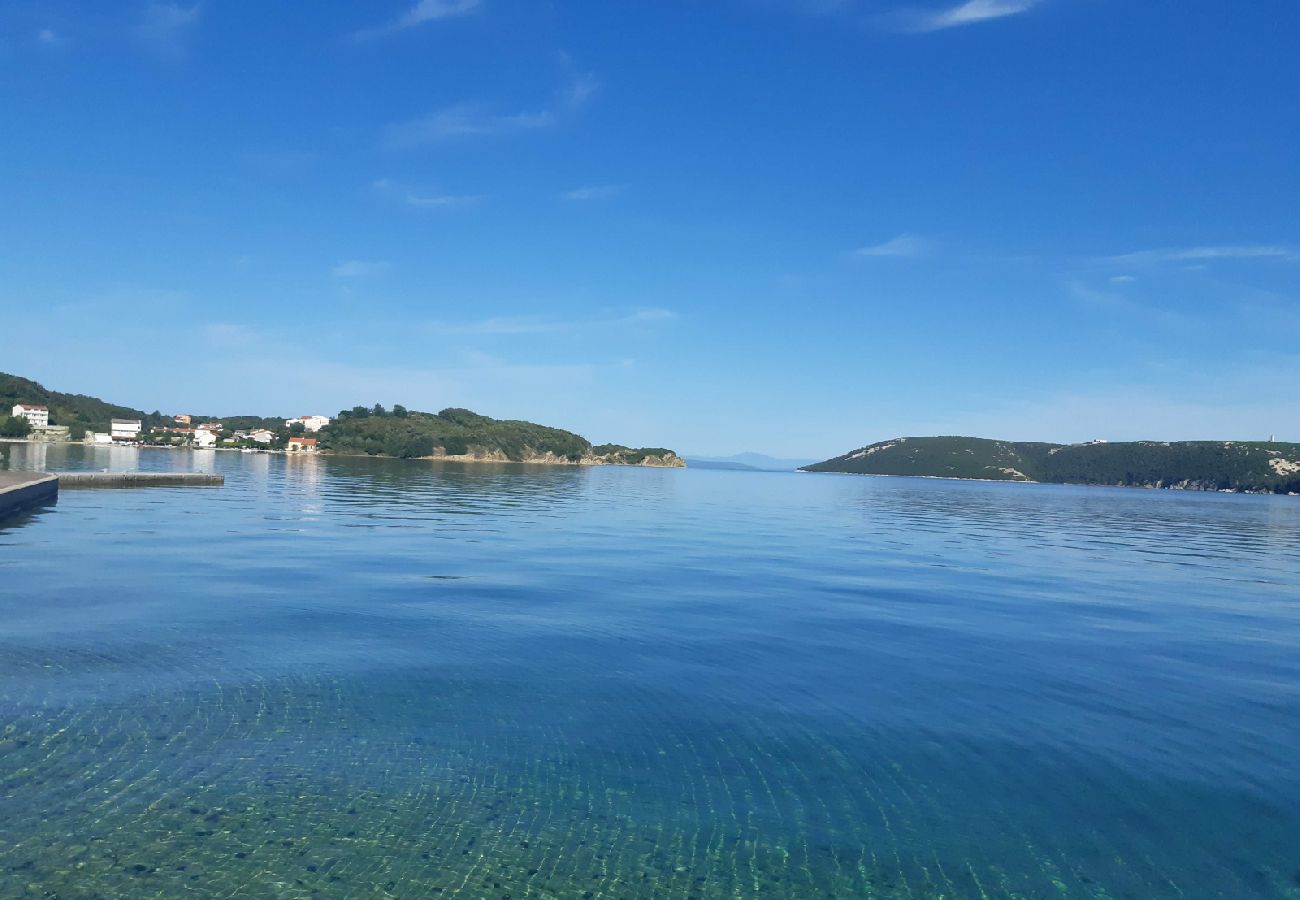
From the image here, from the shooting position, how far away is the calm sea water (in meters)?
7.71

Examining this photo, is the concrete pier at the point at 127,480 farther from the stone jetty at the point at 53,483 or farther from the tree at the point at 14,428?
the tree at the point at 14,428

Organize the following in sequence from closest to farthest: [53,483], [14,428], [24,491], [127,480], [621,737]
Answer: [621,737] → [24,491] → [53,483] → [127,480] → [14,428]

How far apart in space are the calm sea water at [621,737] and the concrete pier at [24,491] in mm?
14365

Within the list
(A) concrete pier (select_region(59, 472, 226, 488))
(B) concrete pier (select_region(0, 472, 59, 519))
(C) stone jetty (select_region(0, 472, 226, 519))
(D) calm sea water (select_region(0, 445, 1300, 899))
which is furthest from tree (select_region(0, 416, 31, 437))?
(D) calm sea water (select_region(0, 445, 1300, 899))

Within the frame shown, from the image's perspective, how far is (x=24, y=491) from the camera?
39.3 meters

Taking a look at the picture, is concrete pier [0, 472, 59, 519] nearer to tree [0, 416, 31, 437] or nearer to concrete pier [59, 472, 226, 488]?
concrete pier [59, 472, 226, 488]

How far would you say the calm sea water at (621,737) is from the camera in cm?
771

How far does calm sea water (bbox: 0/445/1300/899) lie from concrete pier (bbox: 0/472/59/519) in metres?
14.4

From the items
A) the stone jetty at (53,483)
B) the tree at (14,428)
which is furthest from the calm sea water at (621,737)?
the tree at (14,428)

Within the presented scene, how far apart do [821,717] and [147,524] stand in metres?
34.3

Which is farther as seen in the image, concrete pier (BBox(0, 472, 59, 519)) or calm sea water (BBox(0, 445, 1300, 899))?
concrete pier (BBox(0, 472, 59, 519))

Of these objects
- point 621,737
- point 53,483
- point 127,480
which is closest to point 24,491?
point 53,483

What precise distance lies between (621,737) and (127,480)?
63.8m

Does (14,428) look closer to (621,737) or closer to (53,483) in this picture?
(53,483)
